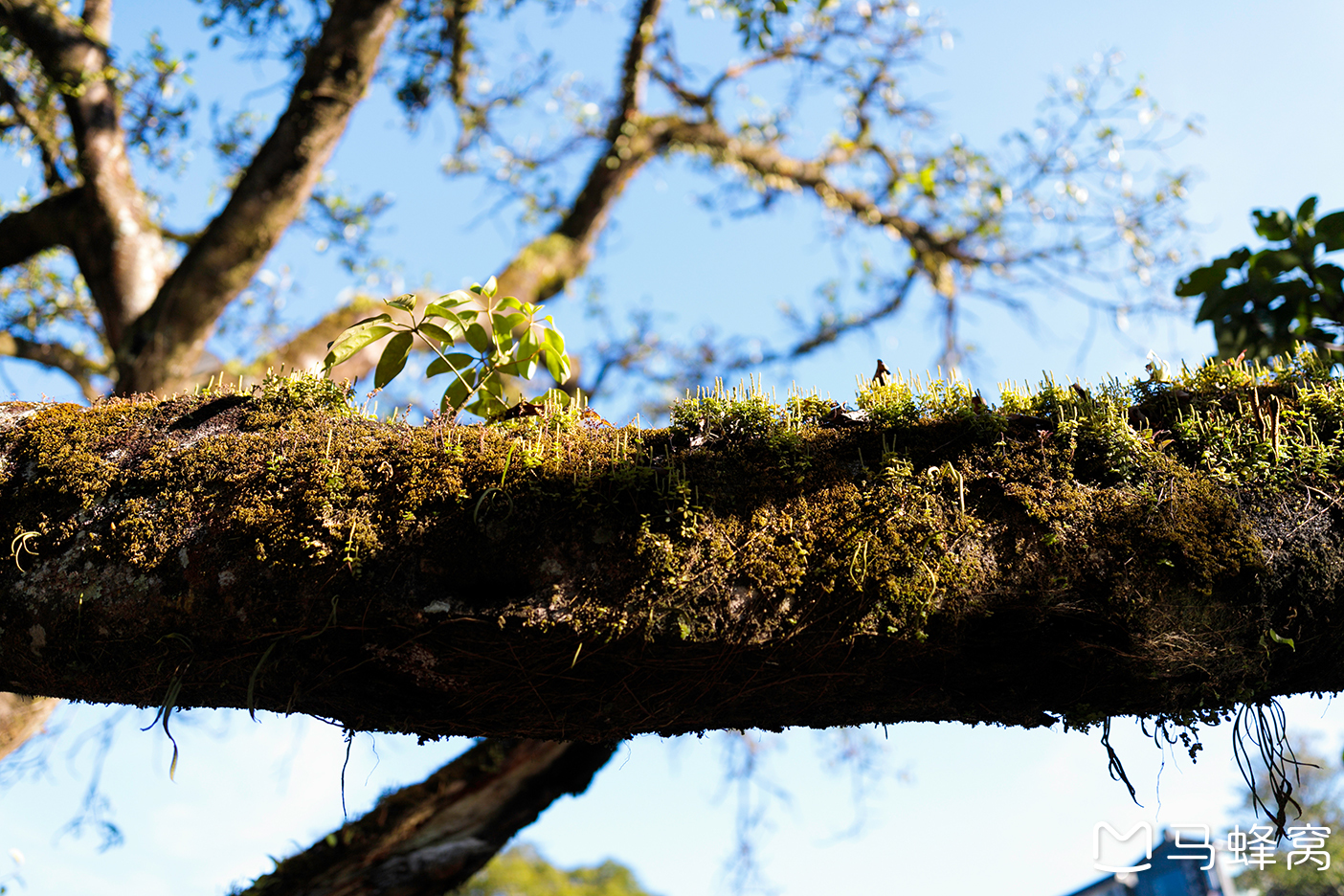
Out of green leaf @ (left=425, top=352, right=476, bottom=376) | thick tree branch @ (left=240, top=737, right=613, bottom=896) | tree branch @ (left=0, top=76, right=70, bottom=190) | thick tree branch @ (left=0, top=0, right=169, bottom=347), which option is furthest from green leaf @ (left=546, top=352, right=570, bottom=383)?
tree branch @ (left=0, top=76, right=70, bottom=190)

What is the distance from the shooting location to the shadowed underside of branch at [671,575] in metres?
1.64

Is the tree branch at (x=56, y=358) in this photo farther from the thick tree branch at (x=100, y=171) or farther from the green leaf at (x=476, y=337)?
the green leaf at (x=476, y=337)

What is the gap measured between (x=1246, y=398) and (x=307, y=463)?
2.15 metres

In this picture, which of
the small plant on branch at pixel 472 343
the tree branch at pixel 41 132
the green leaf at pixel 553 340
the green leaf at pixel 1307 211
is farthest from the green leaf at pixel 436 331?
the tree branch at pixel 41 132

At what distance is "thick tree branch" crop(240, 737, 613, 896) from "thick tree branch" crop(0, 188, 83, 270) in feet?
13.3

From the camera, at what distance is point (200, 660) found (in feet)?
5.56

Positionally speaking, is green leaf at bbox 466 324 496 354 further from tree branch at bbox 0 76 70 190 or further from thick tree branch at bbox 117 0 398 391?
tree branch at bbox 0 76 70 190

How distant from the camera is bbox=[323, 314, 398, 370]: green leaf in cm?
221

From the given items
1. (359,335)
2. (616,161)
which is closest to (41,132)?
(616,161)

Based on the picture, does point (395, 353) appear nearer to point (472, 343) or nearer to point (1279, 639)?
point (472, 343)

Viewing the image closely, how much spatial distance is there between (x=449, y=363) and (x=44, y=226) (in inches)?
181

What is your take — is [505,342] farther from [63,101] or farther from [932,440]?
[63,101]

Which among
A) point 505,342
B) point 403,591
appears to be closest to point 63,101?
point 505,342

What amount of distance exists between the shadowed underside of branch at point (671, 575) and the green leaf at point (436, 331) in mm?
486
